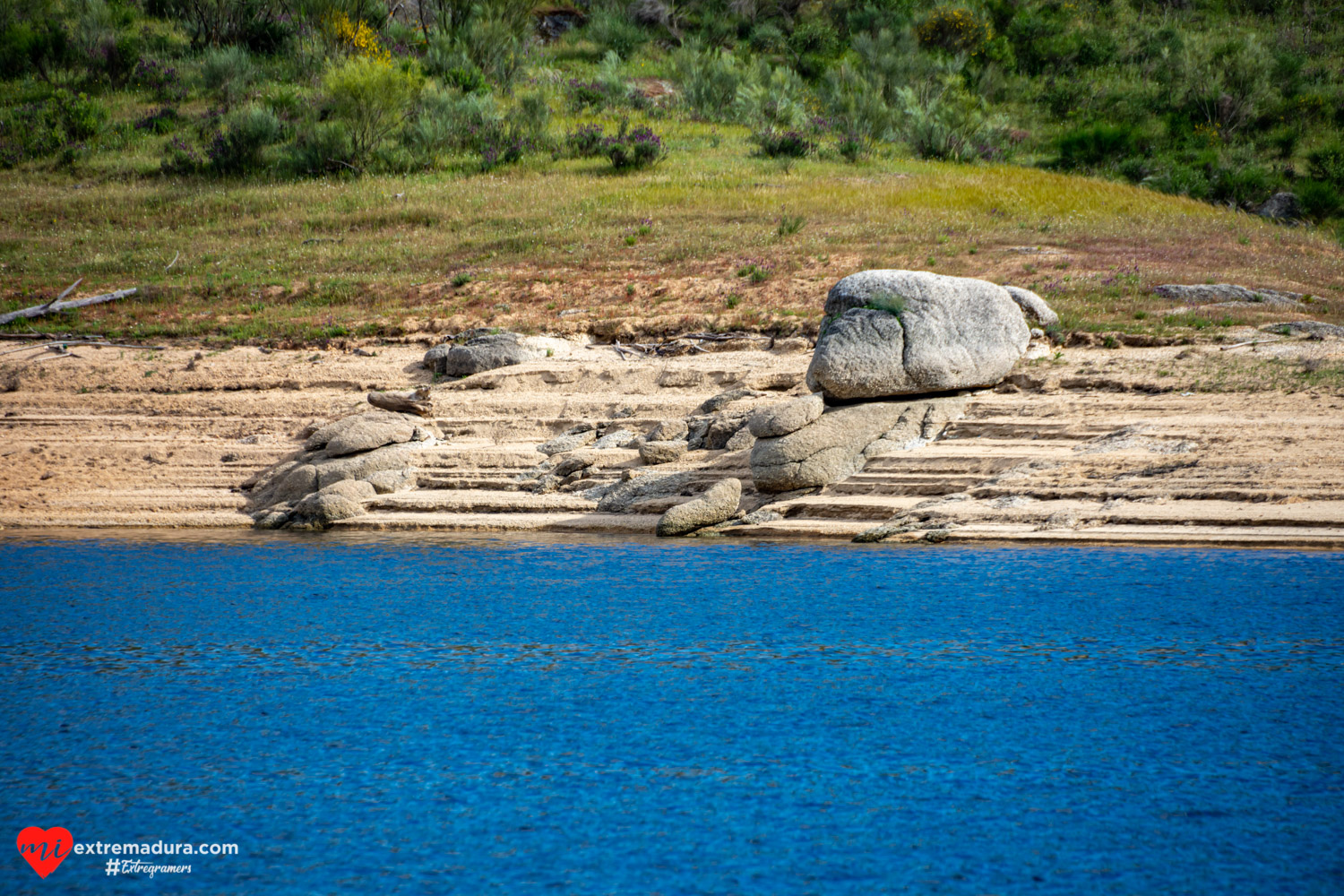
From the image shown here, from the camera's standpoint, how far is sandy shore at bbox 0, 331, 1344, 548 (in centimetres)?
1015

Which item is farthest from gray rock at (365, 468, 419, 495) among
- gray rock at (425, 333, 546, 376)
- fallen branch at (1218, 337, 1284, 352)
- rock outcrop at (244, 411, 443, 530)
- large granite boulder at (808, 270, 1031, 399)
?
fallen branch at (1218, 337, 1284, 352)

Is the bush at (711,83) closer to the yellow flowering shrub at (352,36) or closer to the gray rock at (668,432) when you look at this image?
the yellow flowering shrub at (352,36)

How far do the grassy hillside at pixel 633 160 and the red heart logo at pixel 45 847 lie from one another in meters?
11.9

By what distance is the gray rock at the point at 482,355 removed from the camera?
1513 centimetres

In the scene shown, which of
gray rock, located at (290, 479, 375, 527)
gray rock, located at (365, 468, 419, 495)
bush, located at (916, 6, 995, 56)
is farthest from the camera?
bush, located at (916, 6, 995, 56)

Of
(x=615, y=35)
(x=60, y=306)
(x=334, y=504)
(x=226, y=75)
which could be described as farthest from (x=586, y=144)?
(x=615, y=35)

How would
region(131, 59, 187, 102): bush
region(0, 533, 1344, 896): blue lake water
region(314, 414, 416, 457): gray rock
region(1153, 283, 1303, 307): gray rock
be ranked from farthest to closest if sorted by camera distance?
region(131, 59, 187, 102): bush, region(1153, 283, 1303, 307): gray rock, region(314, 414, 416, 457): gray rock, region(0, 533, 1344, 896): blue lake water

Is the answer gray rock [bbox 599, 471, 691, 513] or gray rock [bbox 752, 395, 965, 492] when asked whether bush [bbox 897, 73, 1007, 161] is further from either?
gray rock [bbox 599, 471, 691, 513]

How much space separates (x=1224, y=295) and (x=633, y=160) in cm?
1492

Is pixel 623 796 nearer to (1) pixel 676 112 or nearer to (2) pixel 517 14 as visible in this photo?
(1) pixel 676 112

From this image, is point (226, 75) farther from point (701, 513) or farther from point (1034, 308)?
point (701, 513)

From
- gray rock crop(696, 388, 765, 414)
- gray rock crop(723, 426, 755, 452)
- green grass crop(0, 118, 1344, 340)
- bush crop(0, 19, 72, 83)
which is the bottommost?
gray rock crop(723, 426, 755, 452)

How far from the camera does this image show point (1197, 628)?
753 cm

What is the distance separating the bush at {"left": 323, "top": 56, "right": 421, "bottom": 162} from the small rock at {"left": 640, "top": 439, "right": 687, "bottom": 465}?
17821 millimetres
